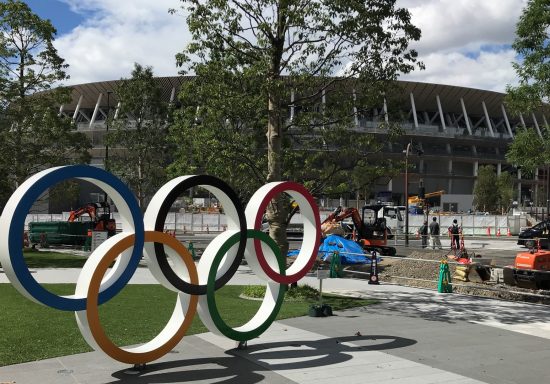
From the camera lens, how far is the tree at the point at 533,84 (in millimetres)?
16594

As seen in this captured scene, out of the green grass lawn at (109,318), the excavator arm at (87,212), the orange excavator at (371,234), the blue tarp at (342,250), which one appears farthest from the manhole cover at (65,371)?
the excavator arm at (87,212)

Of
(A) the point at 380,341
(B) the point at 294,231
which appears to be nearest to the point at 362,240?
(B) the point at 294,231

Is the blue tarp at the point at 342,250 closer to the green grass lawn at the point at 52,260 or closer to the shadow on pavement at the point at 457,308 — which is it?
the shadow on pavement at the point at 457,308

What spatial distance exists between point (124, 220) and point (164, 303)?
6473 mm

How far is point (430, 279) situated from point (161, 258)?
1437 cm

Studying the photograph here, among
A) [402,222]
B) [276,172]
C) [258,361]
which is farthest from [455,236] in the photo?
[258,361]

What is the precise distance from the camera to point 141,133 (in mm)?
33625

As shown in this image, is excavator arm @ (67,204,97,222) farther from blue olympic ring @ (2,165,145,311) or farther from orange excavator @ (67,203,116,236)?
blue olympic ring @ (2,165,145,311)

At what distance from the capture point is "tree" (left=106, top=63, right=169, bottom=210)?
33500 millimetres

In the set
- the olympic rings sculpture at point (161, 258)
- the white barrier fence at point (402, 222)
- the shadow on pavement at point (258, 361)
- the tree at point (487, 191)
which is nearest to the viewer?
the olympic rings sculpture at point (161, 258)

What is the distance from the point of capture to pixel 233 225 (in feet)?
29.8

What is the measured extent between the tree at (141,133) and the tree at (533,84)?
69.1 feet

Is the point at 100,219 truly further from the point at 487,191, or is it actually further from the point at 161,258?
the point at 487,191

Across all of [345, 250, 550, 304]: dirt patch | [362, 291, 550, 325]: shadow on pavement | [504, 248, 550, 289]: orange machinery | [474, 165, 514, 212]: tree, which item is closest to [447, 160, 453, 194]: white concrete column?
[474, 165, 514, 212]: tree
